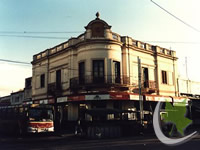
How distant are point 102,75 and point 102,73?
0.73 ft

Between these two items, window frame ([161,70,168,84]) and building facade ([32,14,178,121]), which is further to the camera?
window frame ([161,70,168,84])

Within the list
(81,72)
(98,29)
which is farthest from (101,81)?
(98,29)

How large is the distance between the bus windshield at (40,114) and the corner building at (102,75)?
3.19m

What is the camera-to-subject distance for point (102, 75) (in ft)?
77.7

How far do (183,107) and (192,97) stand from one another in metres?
4.23

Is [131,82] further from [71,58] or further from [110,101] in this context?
[71,58]

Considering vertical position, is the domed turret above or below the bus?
above

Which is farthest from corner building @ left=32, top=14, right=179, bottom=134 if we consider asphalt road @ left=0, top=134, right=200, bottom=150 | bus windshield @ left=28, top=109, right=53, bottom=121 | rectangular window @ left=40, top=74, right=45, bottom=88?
asphalt road @ left=0, top=134, right=200, bottom=150

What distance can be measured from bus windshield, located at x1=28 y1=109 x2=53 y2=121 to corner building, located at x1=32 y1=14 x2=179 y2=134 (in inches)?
126

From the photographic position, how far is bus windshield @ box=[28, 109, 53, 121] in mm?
18475

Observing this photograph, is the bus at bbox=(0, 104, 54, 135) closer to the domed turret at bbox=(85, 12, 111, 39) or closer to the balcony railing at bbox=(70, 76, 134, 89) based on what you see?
the balcony railing at bbox=(70, 76, 134, 89)

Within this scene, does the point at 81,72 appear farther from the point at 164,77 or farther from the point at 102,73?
the point at 164,77

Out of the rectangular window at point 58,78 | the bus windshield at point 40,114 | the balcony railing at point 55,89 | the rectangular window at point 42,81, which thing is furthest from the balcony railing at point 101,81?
the rectangular window at point 42,81

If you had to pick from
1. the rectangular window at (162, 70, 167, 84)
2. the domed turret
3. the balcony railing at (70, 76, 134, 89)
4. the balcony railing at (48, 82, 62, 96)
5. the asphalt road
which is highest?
the domed turret
